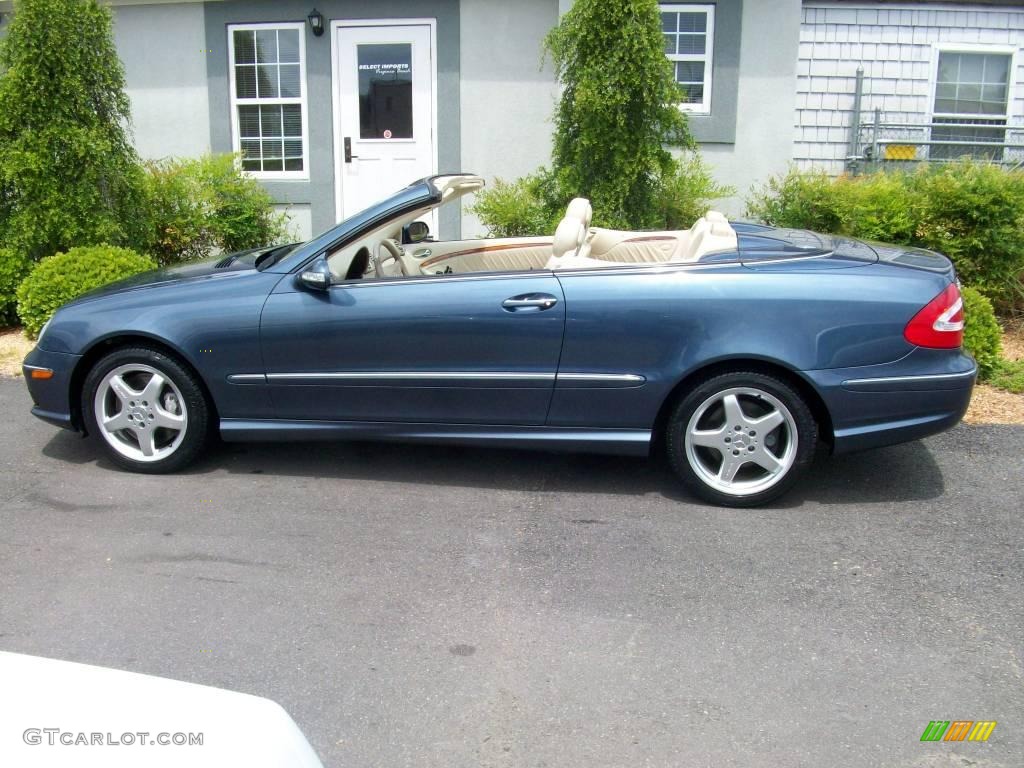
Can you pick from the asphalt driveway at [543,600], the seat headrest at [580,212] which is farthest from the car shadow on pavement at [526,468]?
the seat headrest at [580,212]

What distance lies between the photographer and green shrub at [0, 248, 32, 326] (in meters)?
8.12

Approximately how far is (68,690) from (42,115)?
7.47 m

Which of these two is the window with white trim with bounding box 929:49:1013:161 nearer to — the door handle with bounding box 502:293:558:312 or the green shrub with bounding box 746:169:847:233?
the green shrub with bounding box 746:169:847:233

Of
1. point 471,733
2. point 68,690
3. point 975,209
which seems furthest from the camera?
point 975,209

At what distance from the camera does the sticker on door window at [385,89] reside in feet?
33.7

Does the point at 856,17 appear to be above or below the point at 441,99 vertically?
above

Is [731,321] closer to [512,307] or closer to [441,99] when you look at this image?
[512,307]

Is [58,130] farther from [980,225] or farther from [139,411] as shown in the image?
[980,225]

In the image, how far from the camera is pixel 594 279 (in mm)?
4605

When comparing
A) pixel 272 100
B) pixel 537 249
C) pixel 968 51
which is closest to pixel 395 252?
pixel 537 249

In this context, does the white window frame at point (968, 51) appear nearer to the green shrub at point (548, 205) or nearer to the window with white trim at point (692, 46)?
the window with white trim at point (692, 46)

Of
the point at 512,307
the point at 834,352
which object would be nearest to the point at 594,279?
the point at 512,307

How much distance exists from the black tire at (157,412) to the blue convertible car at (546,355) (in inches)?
0.4

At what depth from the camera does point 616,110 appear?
8.11 m
